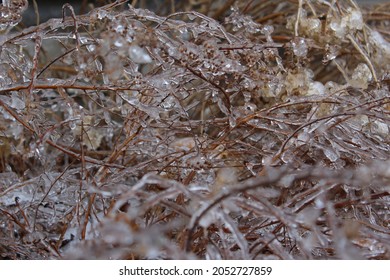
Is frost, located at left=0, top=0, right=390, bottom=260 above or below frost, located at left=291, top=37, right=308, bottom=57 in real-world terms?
below

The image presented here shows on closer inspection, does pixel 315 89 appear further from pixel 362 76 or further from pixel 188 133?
pixel 188 133

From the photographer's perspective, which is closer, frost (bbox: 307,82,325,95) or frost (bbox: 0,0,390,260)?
frost (bbox: 0,0,390,260)

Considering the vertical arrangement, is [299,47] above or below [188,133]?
above

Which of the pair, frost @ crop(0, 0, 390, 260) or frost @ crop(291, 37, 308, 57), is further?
frost @ crop(291, 37, 308, 57)

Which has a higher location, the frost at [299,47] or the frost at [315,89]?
the frost at [299,47]

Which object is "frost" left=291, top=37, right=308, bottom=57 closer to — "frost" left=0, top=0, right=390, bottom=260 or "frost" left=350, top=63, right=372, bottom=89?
"frost" left=0, top=0, right=390, bottom=260

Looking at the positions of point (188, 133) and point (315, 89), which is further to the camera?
point (315, 89)

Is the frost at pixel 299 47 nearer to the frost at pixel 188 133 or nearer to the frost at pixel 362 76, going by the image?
the frost at pixel 188 133

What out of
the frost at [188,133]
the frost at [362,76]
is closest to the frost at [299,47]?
the frost at [188,133]

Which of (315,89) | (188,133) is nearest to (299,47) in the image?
(315,89)

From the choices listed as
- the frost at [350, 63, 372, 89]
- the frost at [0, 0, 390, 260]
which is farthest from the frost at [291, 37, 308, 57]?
the frost at [350, 63, 372, 89]
